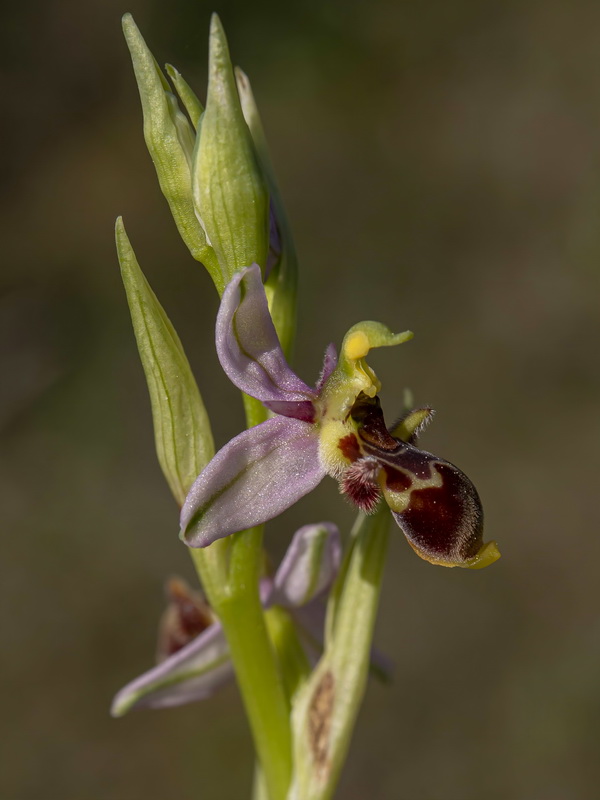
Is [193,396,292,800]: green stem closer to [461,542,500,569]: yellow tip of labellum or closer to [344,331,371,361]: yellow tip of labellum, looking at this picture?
[344,331,371,361]: yellow tip of labellum

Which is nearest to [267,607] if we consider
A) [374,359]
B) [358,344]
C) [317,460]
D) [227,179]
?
[317,460]

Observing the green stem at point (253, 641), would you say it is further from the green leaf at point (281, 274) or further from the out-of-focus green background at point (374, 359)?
the out-of-focus green background at point (374, 359)

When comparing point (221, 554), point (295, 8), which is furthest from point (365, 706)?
point (295, 8)

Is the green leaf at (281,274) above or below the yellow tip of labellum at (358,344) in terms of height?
above

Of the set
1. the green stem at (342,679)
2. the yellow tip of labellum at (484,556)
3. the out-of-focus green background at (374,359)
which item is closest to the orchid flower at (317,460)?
the yellow tip of labellum at (484,556)

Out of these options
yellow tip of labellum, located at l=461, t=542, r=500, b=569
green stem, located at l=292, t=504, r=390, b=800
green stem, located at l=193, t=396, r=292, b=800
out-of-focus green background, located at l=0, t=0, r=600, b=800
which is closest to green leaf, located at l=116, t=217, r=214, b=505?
green stem, located at l=193, t=396, r=292, b=800

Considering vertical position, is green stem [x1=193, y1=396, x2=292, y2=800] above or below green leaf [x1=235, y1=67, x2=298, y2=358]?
below

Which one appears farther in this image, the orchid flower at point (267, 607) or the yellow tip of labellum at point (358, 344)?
the orchid flower at point (267, 607)

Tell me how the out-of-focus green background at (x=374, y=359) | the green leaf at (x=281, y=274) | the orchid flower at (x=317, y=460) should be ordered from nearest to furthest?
the orchid flower at (x=317, y=460), the green leaf at (x=281, y=274), the out-of-focus green background at (x=374, y=359)
